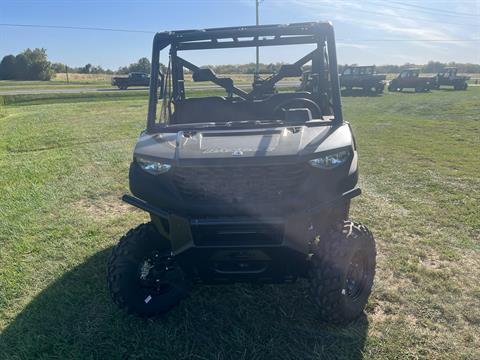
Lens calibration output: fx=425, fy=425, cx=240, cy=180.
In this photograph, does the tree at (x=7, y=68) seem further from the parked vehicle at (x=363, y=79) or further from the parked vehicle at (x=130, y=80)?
the parked vehicle at (x=363, y=79)

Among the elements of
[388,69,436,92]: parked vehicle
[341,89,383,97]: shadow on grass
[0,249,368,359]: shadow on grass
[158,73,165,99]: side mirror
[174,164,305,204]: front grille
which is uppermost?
[388,69,436,92]: parked vehicle

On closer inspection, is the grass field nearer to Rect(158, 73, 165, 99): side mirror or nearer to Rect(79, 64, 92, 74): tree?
Rect(158, 73, 165, 99): side mirror

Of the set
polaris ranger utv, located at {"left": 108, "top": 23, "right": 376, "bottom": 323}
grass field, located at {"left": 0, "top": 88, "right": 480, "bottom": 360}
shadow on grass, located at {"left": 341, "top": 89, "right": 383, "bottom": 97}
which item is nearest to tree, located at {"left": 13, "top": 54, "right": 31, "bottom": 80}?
shadow on grass, located at {"left": 341, "top": 89, "right": 383, "bottom": 97}

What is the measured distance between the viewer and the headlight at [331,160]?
2494mm

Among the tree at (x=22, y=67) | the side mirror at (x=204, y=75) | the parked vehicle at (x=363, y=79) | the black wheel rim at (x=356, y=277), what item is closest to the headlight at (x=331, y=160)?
the black wheel rim at (x=356, y=277)

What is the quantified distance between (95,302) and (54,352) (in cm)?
56

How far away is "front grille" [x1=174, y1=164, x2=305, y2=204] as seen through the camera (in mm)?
2449

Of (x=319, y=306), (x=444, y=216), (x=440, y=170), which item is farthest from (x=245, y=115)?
(x=440, y=170)

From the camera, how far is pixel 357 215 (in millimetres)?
4926

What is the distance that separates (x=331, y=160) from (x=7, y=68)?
184ft

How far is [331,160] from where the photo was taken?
2.55 m

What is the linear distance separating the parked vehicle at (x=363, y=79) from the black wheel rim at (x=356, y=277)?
25003 millimetres

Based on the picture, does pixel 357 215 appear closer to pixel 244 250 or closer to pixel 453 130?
pixel 244 250

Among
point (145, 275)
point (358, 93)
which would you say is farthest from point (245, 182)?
point (358, 93)
